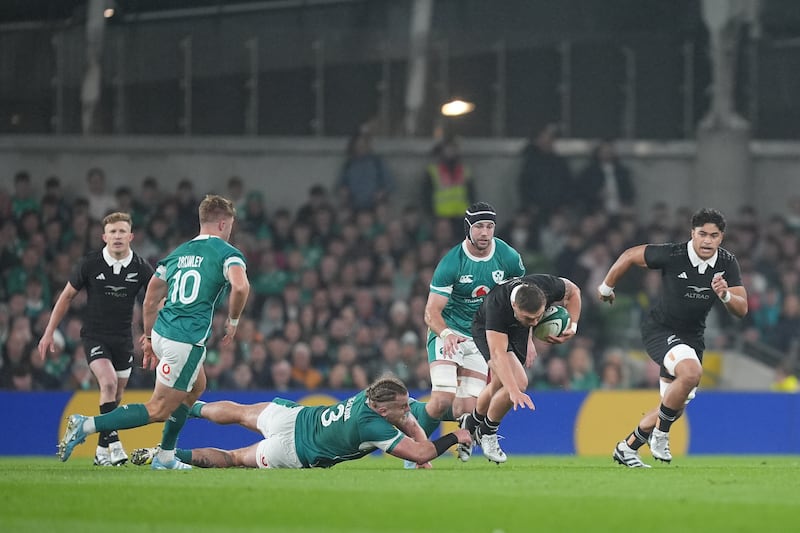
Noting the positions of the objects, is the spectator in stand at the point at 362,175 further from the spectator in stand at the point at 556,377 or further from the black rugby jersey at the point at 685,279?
the black rugby jersey at the point at 685,279

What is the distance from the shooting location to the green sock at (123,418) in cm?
1121

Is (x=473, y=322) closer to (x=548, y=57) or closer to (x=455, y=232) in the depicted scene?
(x=455, y=232)

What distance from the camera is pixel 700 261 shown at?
41.5 feet

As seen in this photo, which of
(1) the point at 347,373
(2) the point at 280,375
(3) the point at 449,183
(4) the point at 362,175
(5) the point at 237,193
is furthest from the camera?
(3) the point at 449,183

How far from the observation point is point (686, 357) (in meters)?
12.4

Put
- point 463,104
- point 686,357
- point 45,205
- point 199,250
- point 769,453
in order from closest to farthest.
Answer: point 199,250 → point 686,357 → point 769,453 → point 45,205 → point 463,104

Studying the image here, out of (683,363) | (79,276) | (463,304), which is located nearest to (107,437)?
(79,276)

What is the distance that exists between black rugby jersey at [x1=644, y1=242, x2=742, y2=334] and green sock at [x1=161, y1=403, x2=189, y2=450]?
432 cm

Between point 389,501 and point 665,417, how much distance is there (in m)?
4.46

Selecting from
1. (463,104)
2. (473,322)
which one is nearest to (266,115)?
(463,104)

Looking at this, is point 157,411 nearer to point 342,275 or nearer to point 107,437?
point 107,437

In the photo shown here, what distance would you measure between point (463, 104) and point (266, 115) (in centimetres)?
341

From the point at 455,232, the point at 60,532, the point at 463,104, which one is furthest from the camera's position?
the point at 463,104

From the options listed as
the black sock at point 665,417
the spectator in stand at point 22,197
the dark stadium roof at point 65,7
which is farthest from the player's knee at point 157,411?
the dark stadium roof at point 65,7
